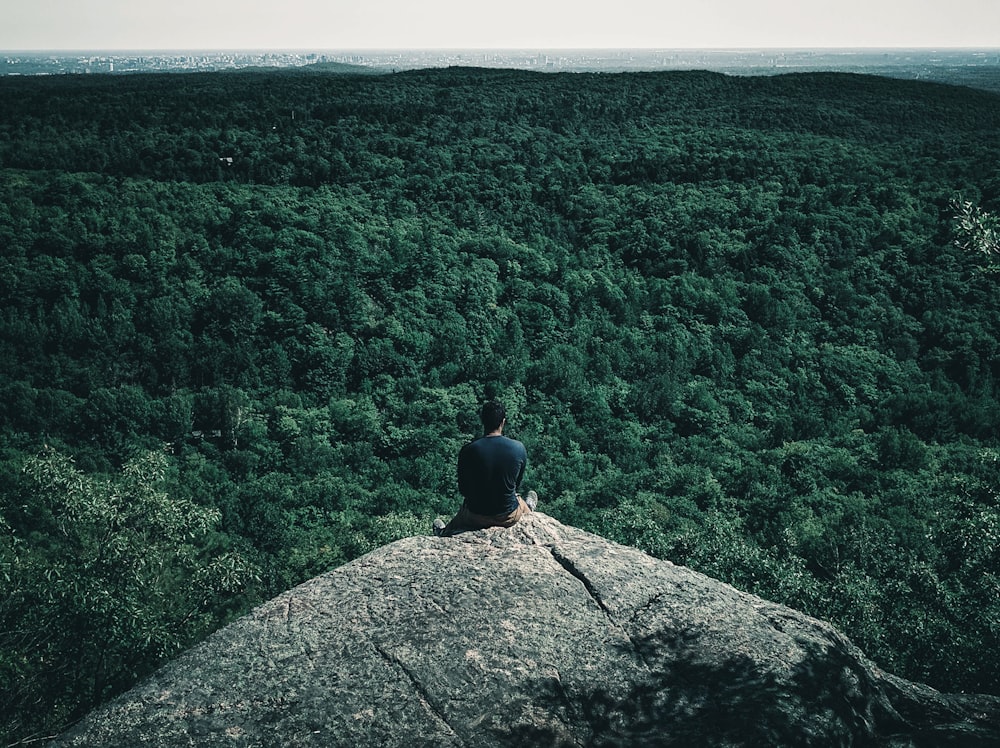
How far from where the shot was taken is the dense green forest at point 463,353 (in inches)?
541

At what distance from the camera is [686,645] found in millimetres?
6273

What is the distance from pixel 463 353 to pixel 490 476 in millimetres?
32090

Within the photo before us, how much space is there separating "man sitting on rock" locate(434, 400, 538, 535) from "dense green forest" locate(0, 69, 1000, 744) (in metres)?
4.85

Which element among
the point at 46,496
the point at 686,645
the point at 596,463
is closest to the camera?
the point at 686,645

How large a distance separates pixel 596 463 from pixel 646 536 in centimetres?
1398

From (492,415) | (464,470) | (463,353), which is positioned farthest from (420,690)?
(463,353)

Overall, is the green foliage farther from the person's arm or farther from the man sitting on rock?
the person's arm

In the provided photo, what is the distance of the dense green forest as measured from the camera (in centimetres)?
1375

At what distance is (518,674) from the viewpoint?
5.80m

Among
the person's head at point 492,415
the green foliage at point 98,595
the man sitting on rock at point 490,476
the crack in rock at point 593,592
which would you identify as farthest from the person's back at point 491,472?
the green foliage at point 98,595

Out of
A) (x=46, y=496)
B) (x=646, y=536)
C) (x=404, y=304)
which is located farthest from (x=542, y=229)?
(x=46, y=496)

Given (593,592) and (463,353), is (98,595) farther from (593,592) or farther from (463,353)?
(463,353)

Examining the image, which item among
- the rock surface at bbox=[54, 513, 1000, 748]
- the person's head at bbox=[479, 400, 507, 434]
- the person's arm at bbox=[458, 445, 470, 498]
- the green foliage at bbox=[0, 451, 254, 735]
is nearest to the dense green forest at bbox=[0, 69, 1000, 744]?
the green foliage at bbox=[0, 451, 254, 735]

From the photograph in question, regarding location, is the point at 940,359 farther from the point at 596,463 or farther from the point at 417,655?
the point at 417,655
